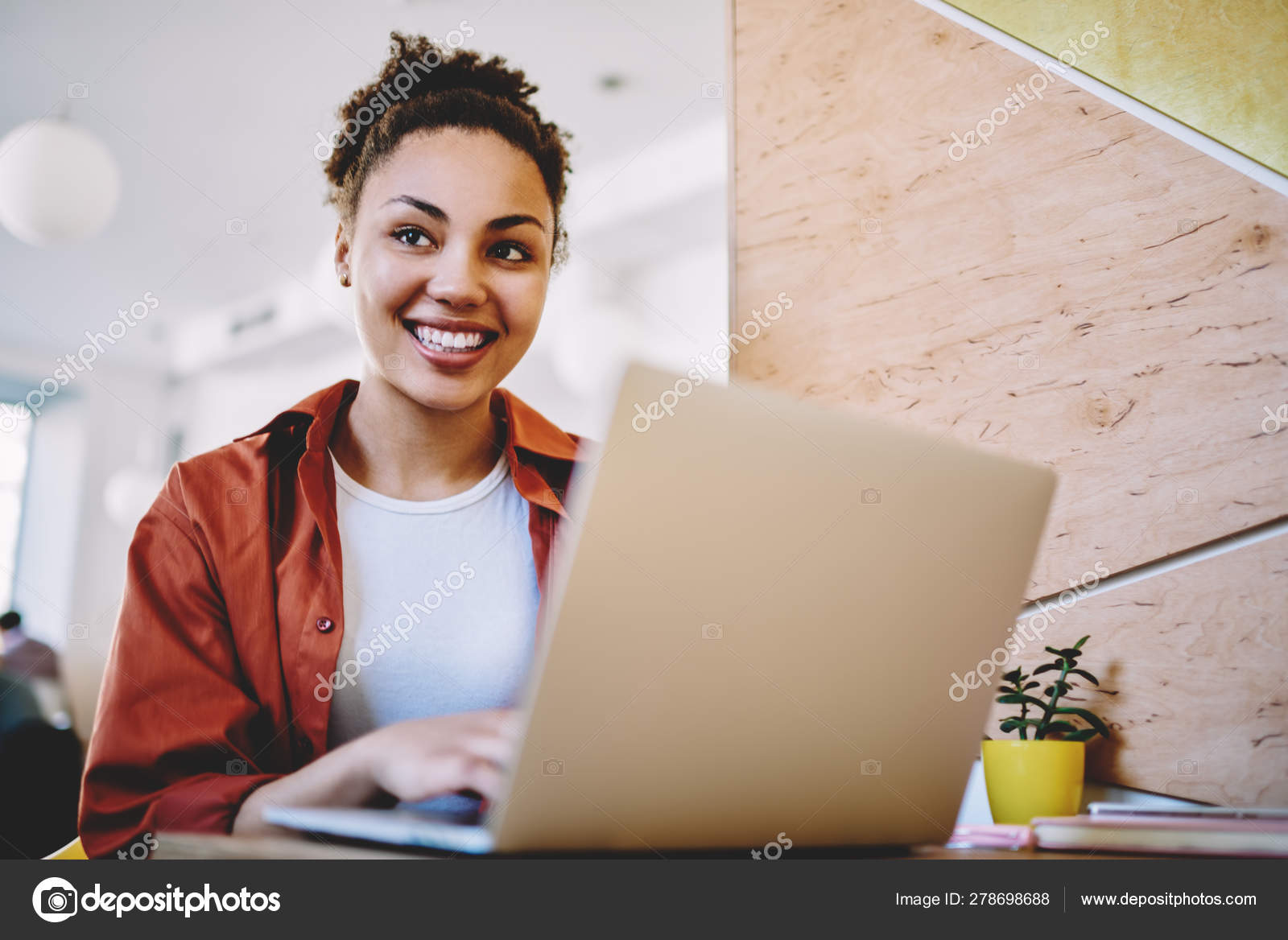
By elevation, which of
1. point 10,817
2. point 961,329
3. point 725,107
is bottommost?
point 10,817

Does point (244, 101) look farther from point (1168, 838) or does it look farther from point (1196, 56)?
point (1168, 838)

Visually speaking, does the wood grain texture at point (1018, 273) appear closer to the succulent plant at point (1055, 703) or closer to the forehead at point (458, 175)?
the succulent plant at point (1055, 703)

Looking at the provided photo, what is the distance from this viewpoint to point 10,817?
2.34 meters

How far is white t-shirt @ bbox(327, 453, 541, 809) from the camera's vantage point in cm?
138

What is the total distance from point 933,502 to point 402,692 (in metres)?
0.93

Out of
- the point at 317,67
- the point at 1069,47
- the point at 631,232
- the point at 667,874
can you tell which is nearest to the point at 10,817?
the point at 631,232

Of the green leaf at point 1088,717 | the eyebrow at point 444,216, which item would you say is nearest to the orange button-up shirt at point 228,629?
the eyebrow at point 444,216

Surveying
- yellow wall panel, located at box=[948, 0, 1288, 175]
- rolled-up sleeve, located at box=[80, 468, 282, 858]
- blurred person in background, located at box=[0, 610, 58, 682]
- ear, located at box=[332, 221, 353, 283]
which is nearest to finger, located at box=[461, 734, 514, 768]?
rolled-up sleeve, located at box=[80, 468, 282, 858]

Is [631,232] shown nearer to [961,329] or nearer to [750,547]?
[961,329]

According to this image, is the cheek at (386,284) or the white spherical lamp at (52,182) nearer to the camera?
the cheek at (386,284)

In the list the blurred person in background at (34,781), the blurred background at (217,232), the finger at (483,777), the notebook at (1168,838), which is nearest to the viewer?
the finger at (483,777)

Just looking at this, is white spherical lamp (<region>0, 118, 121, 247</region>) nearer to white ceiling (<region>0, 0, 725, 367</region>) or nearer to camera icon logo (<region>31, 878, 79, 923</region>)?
white ceiling (<region>0, 0, 725, 367</region>)

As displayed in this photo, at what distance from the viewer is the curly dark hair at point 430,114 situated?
1.69 metres

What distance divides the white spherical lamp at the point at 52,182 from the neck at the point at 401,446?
2170 mm
